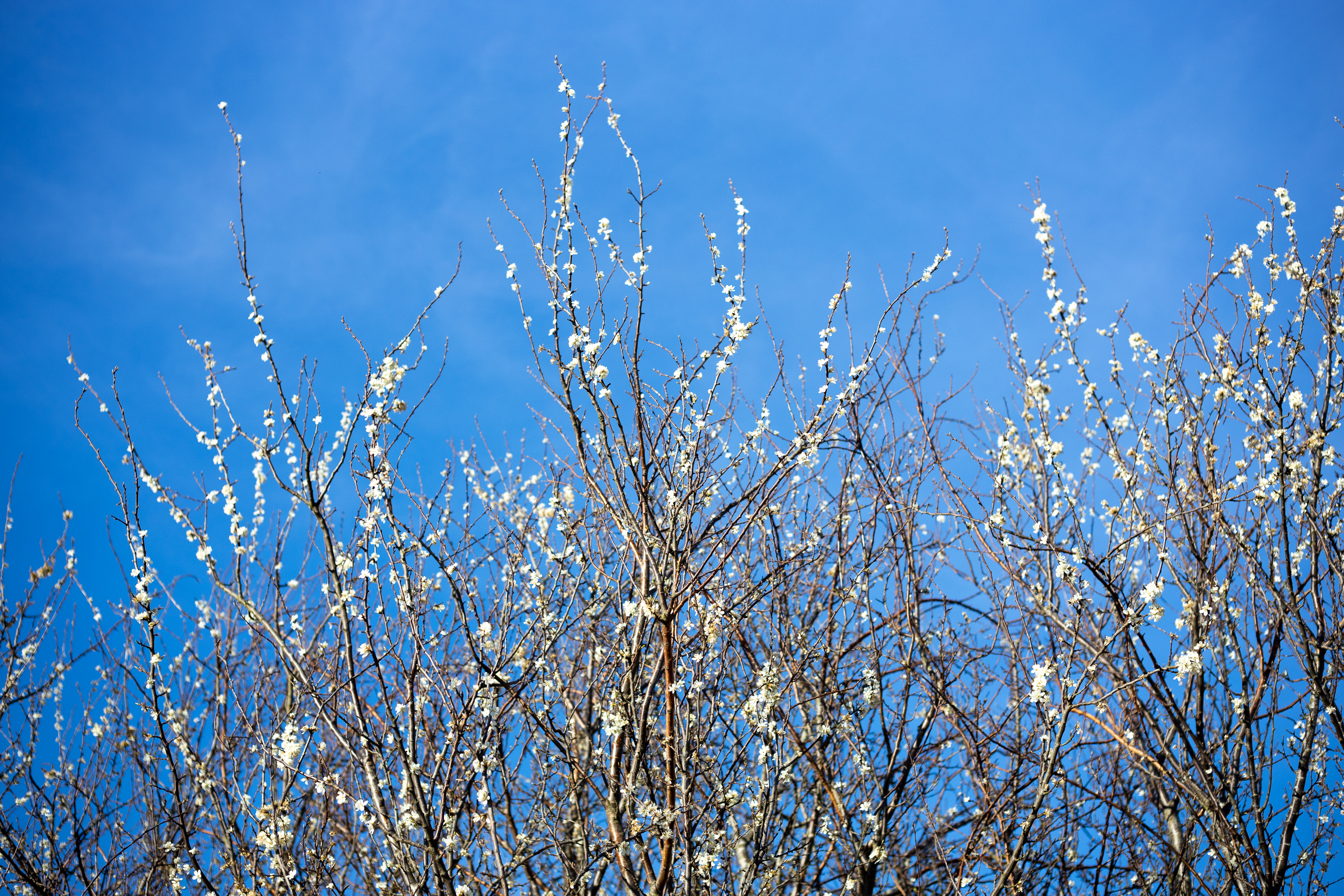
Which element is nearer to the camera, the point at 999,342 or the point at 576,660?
the point at 999,342

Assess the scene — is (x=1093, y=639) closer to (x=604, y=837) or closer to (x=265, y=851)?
(x=604, y=837)

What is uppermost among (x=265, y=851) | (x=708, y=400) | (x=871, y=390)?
(x=871, y=390)

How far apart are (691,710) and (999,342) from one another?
2121 millimetres

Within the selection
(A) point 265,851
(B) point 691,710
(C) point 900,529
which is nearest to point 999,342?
(C) point 900,529

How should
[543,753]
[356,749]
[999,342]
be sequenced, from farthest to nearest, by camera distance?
[543,753] → [999,342] → [356,749]

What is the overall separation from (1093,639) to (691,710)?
194cm

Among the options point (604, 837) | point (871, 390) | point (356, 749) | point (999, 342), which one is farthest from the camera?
point (999, 342)

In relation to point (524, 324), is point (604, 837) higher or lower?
lower

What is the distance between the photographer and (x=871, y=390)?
12.6ft

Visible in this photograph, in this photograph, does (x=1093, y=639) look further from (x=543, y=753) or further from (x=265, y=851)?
(x=265, y=851)

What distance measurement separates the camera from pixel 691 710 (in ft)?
11.8

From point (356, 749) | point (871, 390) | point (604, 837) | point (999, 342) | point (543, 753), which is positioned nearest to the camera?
point (356, 749)

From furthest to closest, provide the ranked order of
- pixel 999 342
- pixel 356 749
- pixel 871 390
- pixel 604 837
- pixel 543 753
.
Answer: pixel 543 753
pixel 999 342
pixel 871 390
pixel 604 837
pixel 356 749

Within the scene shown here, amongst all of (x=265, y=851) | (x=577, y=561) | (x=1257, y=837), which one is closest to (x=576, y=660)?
(x=577, y=561)
